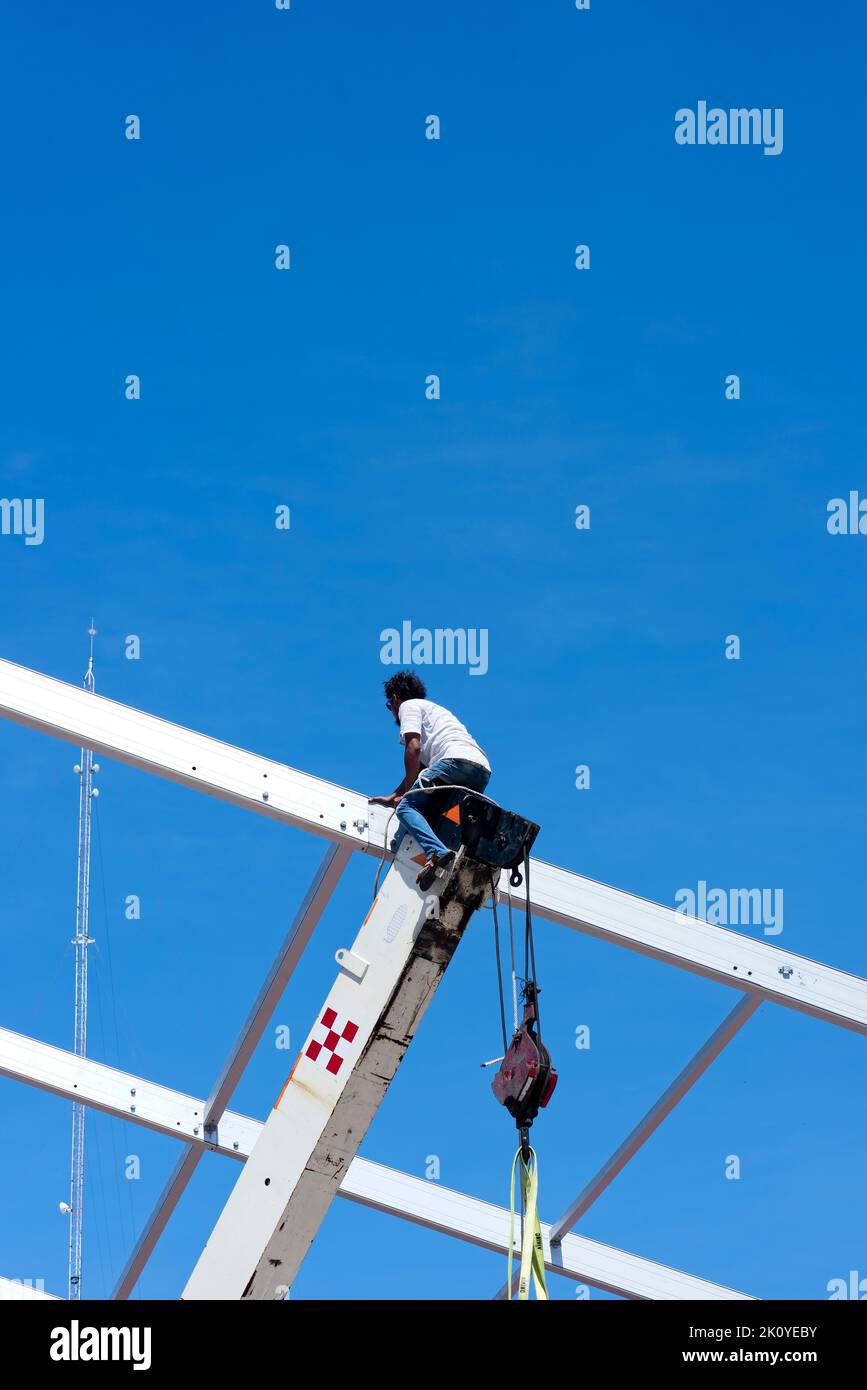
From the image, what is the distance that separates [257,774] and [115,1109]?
3001mm

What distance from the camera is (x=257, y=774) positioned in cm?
859

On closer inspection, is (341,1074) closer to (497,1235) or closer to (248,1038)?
(248,1038)

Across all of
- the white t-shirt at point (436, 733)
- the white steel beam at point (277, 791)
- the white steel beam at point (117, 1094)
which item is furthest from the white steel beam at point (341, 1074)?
the white steel beam at point (117, 1094)

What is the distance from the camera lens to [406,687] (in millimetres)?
8242

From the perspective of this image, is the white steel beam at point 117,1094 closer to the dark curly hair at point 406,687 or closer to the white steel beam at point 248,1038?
the white steel beam at point 248,1038

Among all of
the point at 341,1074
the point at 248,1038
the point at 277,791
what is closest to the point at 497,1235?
the point at 248,1038

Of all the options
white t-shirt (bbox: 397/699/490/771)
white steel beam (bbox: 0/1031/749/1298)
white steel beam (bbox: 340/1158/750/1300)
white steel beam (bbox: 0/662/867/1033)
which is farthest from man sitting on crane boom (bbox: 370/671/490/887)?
white steel beam (bbox: 340/1158/750/1300)

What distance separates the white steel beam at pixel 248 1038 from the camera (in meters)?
8.94

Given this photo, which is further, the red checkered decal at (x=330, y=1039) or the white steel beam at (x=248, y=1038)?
the white steel beam at (x=248, y=1038)

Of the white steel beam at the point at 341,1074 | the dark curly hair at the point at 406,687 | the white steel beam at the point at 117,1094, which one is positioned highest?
the dark curly hair at the point at 406,687

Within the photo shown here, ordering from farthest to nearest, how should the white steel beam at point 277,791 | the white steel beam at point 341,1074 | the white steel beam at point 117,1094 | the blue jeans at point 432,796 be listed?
the white steel beam at point 117,1094, the white steel beam at point 277,791, the blue jeans at point 432,796, the white steel beam at point 341,1074

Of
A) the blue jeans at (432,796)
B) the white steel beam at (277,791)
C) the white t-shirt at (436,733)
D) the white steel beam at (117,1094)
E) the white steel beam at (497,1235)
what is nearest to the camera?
the blue jeans at (432,796)

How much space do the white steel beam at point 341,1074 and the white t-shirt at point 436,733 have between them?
1.76ft

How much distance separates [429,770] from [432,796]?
132 millimetres
